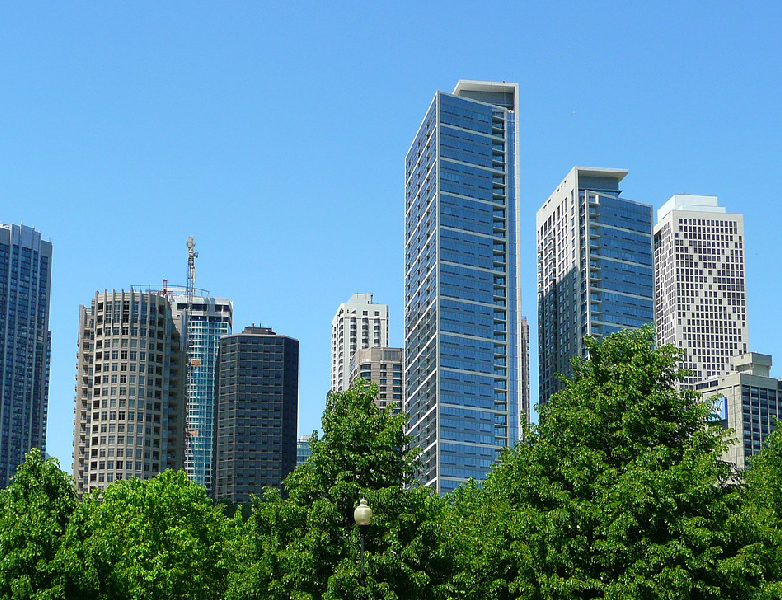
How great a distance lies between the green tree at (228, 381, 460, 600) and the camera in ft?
159

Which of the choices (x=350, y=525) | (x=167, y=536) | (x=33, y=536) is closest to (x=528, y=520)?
(x=350, y=525)

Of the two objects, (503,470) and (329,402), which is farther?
(503,470)

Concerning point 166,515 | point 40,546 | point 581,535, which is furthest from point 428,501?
point 166,515

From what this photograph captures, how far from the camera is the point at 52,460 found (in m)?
56.2

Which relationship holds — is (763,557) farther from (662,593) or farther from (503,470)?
(503,470)

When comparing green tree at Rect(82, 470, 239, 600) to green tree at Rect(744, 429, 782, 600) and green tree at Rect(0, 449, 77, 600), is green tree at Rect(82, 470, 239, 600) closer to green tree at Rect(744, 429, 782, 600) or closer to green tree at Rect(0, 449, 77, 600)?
green tree at Rect(0, 449, 77, 600)

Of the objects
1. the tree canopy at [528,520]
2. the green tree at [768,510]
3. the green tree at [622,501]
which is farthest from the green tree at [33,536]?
the green tree at [768,510]

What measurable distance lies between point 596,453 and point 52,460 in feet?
85.1

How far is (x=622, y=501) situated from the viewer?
151 feet

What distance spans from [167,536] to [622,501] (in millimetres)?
38689

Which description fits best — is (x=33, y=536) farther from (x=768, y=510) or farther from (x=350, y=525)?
(x=768, y=510)

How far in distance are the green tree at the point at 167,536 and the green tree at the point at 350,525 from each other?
10.8 metres

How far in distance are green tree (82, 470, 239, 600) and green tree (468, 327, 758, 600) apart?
18.9 meters

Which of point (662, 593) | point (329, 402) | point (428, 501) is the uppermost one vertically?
point (329, 402)
